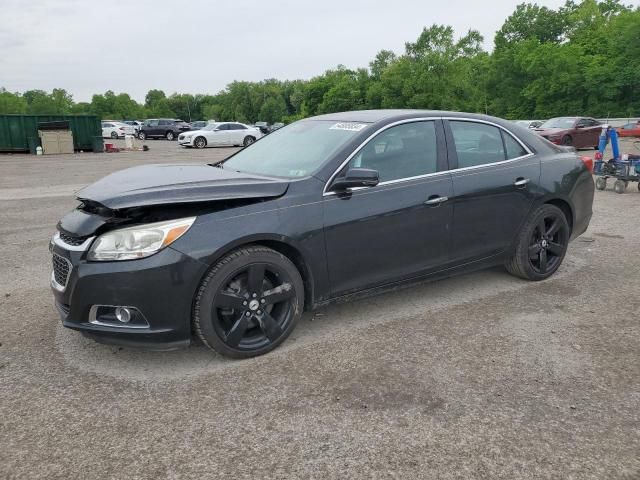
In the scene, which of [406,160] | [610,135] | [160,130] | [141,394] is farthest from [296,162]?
[160,130]

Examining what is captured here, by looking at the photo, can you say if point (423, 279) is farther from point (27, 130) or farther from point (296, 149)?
point (27, 130)

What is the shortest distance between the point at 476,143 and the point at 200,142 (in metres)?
27.3

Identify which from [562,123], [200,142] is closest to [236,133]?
[200,142]

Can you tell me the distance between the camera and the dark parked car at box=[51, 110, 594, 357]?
10.0 feet

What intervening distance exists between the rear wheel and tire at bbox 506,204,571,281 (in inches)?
1065

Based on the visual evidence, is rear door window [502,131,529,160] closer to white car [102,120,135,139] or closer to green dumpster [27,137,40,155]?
green dumpster [27,137,40,155]

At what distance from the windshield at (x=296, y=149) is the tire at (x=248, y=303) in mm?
740

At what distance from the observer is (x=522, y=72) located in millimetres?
63594


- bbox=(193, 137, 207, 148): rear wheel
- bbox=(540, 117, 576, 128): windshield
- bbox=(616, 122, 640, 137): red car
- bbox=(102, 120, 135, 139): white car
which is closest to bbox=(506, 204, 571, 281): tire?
bbox=(540, 117, 576, 128): windshield

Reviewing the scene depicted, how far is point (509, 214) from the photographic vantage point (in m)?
4.50

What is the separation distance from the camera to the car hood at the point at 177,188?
3.08 metres

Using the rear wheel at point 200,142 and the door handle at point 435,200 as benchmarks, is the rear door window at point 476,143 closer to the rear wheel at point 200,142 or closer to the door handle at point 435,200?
the door handle at point 435,200

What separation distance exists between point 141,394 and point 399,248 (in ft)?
6.59

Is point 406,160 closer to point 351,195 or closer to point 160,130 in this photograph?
point 351,195
